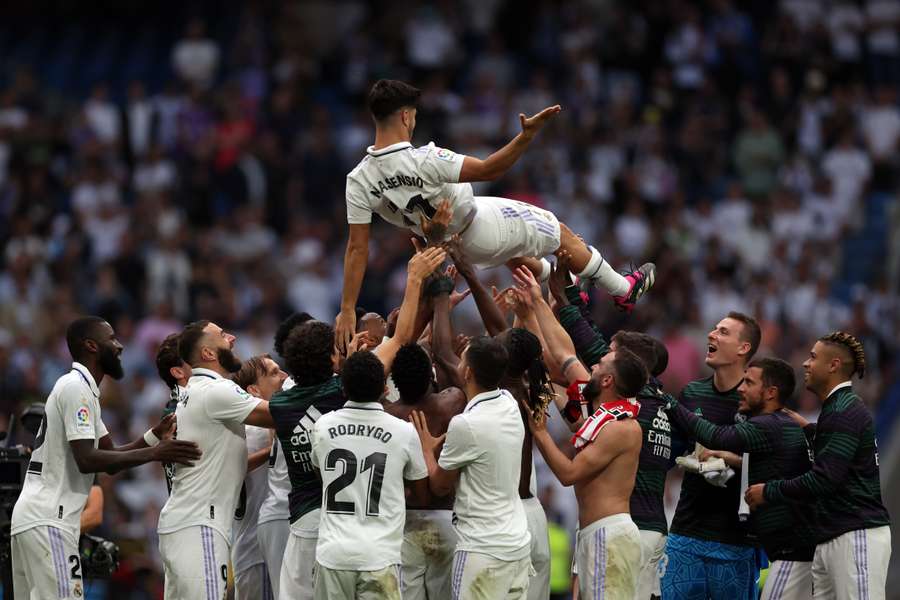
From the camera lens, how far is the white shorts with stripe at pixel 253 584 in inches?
408

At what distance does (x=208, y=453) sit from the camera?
955 centimetres

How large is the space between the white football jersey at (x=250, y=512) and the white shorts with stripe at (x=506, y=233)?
1989 millimetres

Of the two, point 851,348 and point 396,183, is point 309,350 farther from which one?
point 851,348

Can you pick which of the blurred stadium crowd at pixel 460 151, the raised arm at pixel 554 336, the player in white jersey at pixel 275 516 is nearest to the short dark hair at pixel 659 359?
the raised arm at pixel 554 336

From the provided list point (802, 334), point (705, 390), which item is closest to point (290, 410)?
point (705, 390)

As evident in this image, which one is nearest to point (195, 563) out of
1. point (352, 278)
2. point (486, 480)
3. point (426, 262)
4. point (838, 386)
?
point (486, 480)

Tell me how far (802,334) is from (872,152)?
3.90m

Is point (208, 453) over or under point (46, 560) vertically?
over

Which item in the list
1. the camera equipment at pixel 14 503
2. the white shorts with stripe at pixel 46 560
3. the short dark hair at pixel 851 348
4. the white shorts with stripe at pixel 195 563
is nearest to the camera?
the white shorts with stripe at pixel 195 563

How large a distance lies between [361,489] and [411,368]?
86 centimetres

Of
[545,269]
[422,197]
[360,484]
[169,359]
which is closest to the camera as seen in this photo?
[360,484]

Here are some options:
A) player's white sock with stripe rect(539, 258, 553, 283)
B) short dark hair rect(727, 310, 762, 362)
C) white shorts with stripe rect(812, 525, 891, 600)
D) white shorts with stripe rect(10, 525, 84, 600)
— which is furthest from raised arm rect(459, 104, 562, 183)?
white shorts with stripe rect(10, 525, 84, 600)

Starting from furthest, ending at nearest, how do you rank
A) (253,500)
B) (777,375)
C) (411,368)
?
(253,500), (777,375), (411,368)

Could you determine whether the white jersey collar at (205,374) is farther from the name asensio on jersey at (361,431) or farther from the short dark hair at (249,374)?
the name asensio on jersey at (361,431)
